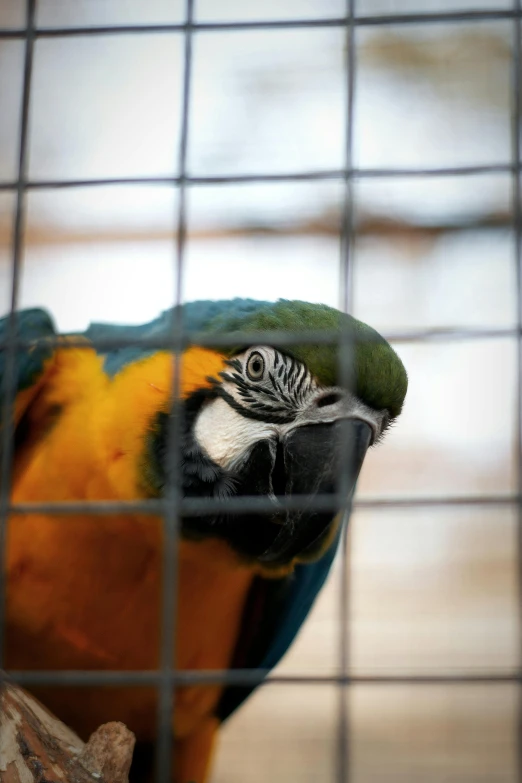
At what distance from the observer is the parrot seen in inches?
59.7

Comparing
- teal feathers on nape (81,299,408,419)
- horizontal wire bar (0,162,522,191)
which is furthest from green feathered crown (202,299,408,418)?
horizontal wire bar (0,162,522,191)

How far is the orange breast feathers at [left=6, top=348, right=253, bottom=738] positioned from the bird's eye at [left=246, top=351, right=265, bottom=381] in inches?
2.2

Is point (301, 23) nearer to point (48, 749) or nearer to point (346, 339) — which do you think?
point (346, 339)

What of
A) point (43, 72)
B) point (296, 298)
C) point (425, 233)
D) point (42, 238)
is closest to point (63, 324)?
point (42, 238)

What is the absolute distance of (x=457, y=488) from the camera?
3.34m

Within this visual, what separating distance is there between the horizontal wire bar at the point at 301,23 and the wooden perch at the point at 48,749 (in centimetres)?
81

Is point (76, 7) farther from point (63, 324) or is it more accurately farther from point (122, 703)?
point (122, 703)

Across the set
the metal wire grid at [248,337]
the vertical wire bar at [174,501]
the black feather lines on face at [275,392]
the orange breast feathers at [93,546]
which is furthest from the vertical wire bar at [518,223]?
the orange breast feathers at [93,546]

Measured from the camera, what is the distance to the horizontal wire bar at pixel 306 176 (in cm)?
108

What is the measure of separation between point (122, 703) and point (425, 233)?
1.73m

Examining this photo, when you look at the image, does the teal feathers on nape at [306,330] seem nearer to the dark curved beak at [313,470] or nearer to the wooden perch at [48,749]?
the dark curved beak at [313,470]

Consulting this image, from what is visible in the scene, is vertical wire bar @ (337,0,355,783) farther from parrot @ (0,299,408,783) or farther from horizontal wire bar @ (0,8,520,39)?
parrot @ (0,299,408,783)

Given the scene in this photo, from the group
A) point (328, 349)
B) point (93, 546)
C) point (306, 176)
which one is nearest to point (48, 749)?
point (93, 546)

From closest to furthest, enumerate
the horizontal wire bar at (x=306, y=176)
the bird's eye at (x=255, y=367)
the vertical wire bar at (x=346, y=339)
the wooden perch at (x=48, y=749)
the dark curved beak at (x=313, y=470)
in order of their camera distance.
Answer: the vertical wire bar at (x=346, y=339) → the horizontal wire bar at (x=306, y=176) → the wooden perch at (x=48, y=749) → the dark curved beak at (x=313, y=470) → the bird's eye at (x=255, y=367)
